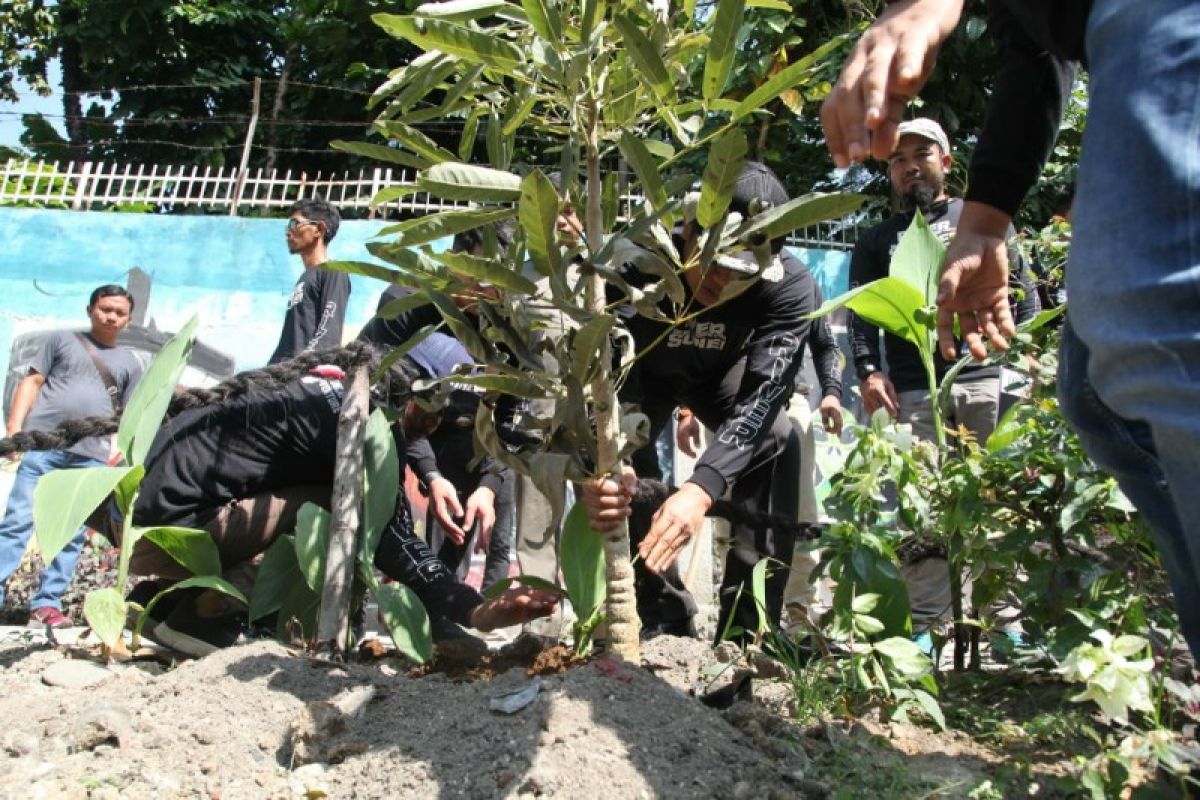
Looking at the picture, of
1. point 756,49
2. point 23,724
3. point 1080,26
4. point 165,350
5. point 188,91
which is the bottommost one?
point 23,724

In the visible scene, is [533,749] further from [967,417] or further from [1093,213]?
[967,417]

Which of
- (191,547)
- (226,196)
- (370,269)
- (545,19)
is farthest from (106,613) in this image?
(226,196)

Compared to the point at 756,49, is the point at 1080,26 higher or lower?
lower

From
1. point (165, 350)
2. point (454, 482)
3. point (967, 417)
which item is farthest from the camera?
point (454, 482)

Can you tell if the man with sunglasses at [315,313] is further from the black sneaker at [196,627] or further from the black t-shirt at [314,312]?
the black sneaker at [196,627]

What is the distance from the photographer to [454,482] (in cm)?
432

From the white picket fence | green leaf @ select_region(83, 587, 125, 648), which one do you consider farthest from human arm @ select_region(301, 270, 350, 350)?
the white picket fence

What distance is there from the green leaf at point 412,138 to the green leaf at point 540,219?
370 mm

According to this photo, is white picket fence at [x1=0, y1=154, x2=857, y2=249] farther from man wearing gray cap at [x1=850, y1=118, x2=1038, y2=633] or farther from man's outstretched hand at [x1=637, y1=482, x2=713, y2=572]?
man's outstretched hand at [x1=637, y1=482, x2=713, y2=572]

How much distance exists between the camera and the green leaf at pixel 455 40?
1.92 m

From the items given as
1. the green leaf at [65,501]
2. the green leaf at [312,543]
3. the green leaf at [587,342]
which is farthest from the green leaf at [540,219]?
the green leaf at [65,501]

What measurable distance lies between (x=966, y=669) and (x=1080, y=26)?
5.13 ft

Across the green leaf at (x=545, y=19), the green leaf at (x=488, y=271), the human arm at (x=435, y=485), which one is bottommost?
the human arm at (x=435, y=485)

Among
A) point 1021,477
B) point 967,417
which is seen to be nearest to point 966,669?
point 1021,477
